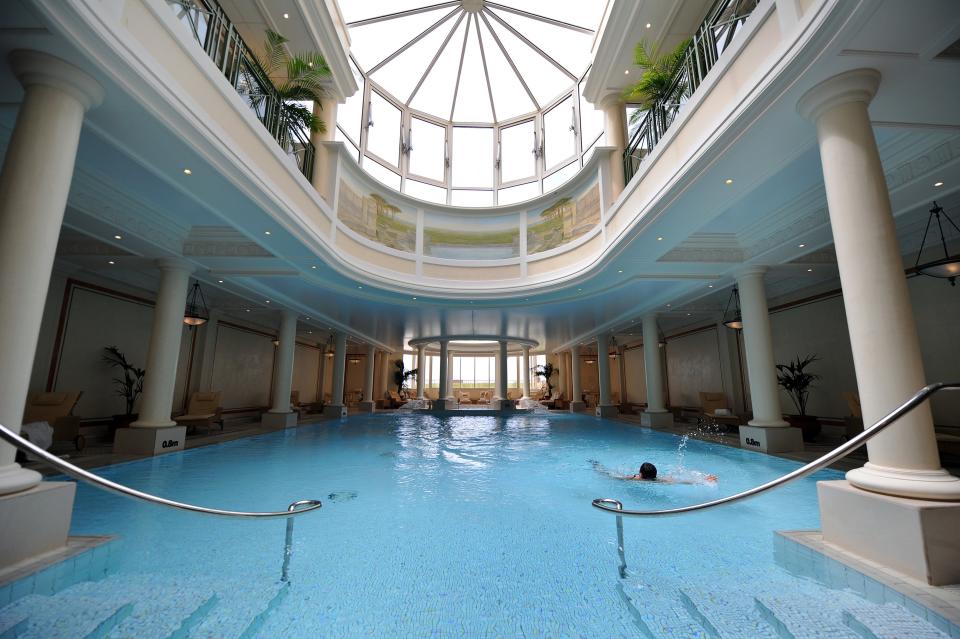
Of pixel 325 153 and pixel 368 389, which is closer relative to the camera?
pixel 325 153

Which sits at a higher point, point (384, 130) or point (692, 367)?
point (384, 130)

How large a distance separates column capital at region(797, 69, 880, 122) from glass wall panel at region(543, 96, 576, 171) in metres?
13.0

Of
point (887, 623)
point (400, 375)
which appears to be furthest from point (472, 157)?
point (887, 623)

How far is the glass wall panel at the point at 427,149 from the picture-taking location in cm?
1766

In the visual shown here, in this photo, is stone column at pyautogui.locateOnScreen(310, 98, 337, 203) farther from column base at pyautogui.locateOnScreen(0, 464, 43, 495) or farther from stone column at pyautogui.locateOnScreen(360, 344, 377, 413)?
stone column at pyautogui.locateOnScreen(360, 344, 377, 413)

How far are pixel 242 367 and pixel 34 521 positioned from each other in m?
15.4

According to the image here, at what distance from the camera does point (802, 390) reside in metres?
11.4

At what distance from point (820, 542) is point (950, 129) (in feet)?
15.4

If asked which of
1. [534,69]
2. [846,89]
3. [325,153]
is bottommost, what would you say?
[846,89]

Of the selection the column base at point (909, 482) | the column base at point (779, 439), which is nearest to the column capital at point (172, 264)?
the column base at point (909, 482)

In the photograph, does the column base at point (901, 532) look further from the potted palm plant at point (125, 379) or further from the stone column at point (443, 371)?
the stone column at point (443, 371)

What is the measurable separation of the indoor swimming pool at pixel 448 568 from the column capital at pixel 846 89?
3.98 metres

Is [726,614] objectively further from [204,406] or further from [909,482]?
[204,406]

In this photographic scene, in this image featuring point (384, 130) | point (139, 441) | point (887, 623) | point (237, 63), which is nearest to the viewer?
point (887, 623)
